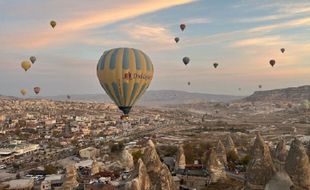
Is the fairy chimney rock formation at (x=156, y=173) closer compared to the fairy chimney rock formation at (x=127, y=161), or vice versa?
the fairy chimney rock formation at (x=156, y=173)

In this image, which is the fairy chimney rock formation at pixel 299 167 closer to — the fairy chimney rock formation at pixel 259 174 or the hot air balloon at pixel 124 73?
the fairy chimney rock formation at pixel 259 174

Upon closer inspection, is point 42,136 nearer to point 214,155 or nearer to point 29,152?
point 29,152

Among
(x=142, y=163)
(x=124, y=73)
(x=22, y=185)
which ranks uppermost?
→ (x=124, y=73)

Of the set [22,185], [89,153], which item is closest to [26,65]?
[89,153]

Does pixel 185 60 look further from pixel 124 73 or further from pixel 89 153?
pixel 124 73

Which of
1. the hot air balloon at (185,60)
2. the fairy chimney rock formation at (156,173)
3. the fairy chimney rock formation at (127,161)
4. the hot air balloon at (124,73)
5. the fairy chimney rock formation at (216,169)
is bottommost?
the fairy chimney rock formation at (127,161)

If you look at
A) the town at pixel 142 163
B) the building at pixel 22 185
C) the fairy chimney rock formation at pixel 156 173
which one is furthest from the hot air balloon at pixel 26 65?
the fairy chimney rock formation at pixel 156 173

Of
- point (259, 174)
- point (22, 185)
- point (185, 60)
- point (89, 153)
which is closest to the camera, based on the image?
point (259, 174)

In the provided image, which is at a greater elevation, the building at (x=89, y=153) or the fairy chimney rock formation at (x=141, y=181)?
the fairy chimney rock formation at (x=141, y=181)

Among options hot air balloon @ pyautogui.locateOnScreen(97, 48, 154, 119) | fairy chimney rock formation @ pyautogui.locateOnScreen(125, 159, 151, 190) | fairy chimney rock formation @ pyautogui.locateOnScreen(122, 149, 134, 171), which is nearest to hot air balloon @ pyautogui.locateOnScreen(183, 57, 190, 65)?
fairy chimney rock formation @ pyautogui.locateOnScreen(122, 149, 134, 171)
